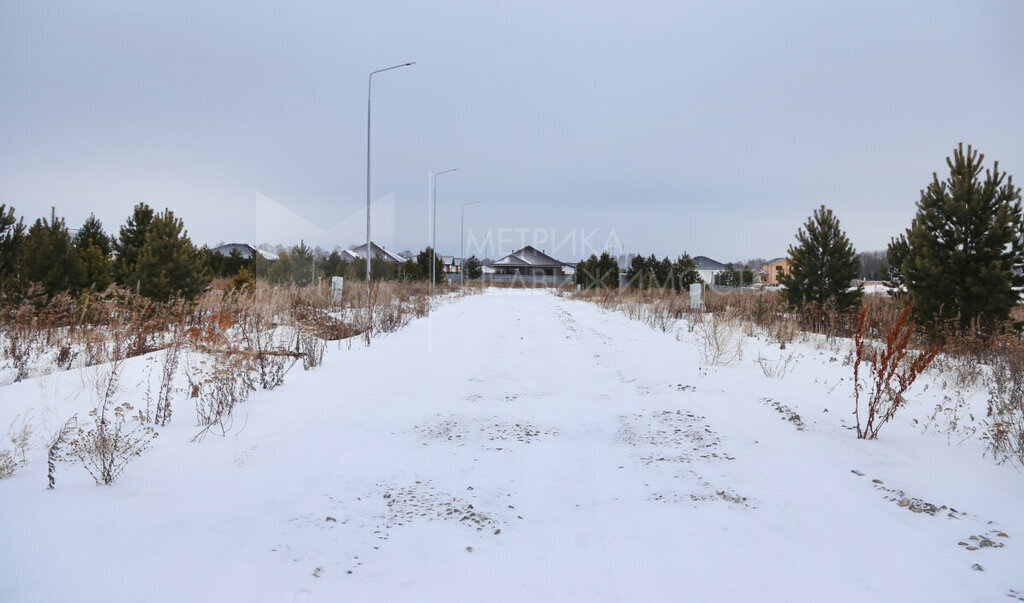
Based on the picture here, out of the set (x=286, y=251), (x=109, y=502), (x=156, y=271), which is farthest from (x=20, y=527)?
(x=286, y=251)

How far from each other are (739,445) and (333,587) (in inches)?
129

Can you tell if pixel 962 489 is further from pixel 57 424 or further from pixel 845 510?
pixel 57 424

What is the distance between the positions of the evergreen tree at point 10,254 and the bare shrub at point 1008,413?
15827 mm

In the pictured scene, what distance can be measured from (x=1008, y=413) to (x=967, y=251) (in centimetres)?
836

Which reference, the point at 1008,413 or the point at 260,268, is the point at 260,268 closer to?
the point at 260,268

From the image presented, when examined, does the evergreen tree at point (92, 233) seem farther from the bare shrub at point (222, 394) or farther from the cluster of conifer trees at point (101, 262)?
the bare shrub at point (222, 394)

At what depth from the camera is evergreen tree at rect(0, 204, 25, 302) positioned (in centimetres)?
1144

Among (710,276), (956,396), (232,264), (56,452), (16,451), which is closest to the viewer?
(56,452)

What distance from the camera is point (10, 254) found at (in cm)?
1256

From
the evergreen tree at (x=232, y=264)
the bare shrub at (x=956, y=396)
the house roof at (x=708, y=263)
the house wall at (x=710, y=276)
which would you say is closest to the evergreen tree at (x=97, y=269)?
the evergreen tree at (x=232, y=264)

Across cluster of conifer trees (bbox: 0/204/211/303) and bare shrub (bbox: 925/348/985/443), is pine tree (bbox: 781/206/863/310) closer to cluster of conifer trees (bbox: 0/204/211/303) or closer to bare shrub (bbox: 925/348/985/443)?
bare shrub (bbox: 925/348/985/443)

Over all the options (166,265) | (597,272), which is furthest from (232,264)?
(597,272)

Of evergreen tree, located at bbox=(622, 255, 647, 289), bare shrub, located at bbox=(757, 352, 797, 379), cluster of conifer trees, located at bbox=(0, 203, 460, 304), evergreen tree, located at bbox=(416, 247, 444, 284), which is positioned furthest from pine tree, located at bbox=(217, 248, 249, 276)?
bare shrub, located at bbox=(757, 352, 797, 379)

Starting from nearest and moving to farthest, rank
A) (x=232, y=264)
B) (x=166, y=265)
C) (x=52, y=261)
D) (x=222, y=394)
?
(x=222, y=394)
(x=52, y=261)
(x=166, y=265)
(x=232, y=264)
